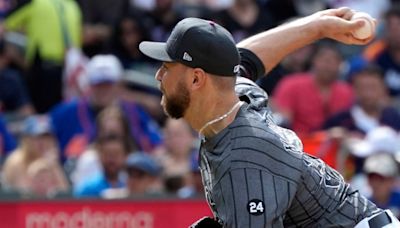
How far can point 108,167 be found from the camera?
9.98 meters

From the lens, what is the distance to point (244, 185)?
5059mm

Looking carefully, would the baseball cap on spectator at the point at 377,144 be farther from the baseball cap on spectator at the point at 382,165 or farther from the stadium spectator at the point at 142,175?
the stadium spectator at the point at 142,175

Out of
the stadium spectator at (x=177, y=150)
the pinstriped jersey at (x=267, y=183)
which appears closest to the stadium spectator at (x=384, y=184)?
the stadium spectator at (x=177, y=150)

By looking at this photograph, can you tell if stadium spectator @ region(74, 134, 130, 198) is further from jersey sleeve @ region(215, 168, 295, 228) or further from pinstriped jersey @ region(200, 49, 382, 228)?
jersey sleeve @ region(215, 168, 295, 228)

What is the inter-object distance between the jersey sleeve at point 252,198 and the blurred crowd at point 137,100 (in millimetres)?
3845

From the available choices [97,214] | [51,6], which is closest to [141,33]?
[51,6]

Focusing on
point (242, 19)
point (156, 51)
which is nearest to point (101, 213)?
point (156, 51)

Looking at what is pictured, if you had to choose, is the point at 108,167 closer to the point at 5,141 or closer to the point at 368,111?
the point at 5,141

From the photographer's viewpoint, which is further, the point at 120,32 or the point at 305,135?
the point at 120,32

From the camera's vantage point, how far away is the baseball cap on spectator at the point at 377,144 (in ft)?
32.3

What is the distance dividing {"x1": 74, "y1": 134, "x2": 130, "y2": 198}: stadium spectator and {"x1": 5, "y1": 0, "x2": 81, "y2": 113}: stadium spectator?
2.17 meters

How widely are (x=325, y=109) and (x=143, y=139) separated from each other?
1.71m

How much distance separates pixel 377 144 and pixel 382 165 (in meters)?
0.44

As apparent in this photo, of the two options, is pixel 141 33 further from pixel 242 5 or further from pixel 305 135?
pixel 305 135
